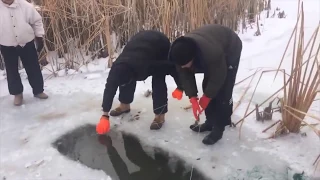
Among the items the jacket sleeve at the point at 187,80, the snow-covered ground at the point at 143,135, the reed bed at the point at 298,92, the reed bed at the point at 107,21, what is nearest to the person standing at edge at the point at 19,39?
the snow-covered ground at the point at 143,135

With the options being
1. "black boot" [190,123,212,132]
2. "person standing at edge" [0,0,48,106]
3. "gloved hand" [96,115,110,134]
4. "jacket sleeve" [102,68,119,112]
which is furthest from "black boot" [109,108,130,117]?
"person standing at edge" [0,0,48,106]

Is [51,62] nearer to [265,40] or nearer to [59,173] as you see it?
[59,173]

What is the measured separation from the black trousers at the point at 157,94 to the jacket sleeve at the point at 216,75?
1.97 ft

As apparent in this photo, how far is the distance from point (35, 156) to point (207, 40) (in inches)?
66.8

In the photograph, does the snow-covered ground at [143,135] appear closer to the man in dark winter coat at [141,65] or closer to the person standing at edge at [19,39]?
the person standing at edge at [19,39]

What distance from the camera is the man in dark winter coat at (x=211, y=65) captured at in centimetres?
250

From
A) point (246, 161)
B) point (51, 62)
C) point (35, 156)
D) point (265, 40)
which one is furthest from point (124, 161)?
point (265, 40)

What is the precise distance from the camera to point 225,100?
2.90 meters

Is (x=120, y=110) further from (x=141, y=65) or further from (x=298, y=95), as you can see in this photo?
(x=298, y=95)

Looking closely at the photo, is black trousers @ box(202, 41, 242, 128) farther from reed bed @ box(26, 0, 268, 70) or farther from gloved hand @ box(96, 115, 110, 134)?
reed bed @ box(26, 0, 268, 70)

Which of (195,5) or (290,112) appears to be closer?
(290,112)

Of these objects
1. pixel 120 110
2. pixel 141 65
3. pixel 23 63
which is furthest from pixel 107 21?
pixel 141 65

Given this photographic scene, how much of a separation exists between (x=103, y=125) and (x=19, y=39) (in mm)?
1262

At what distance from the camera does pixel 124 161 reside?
2.95 metres
